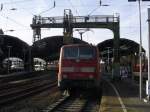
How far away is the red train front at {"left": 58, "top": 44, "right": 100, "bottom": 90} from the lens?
2705 cm

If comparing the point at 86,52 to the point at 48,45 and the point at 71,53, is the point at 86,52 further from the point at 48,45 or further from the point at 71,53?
the point at 48,45

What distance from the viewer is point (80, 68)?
27.2 m

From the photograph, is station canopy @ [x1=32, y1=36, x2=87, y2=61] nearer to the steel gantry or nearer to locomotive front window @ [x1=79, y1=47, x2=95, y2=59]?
the steel gantry

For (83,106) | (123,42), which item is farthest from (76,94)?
(123,42)

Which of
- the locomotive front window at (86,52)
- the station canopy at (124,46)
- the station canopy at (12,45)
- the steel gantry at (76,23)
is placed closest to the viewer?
the locomotive front window at (86,52)

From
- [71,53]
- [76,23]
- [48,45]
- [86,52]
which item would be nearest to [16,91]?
[71,53]

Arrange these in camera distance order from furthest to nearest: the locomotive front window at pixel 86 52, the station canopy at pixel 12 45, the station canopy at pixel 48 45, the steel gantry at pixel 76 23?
the station canopy at pixel 12 45
the station canopy at pixel 48 45
the steel gantry at pixel 76 23
the locomotive front window at pixel 86 52

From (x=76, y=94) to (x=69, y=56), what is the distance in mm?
4339

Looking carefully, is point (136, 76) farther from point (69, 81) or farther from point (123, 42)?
point (69, 81)

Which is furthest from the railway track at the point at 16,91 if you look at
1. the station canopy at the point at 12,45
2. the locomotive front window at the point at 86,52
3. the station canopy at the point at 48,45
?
the station canopy at the point at 12,45

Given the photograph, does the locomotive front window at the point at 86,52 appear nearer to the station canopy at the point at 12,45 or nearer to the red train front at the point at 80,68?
the red train front at the point at 80,68

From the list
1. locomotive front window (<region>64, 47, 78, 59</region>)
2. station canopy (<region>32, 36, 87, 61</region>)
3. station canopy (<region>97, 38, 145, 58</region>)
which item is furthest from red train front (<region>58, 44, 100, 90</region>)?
station canopy (<region>97, 38, 145, 58</region>)

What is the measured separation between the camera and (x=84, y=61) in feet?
89.6

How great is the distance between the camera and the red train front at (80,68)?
27047 millimetres
